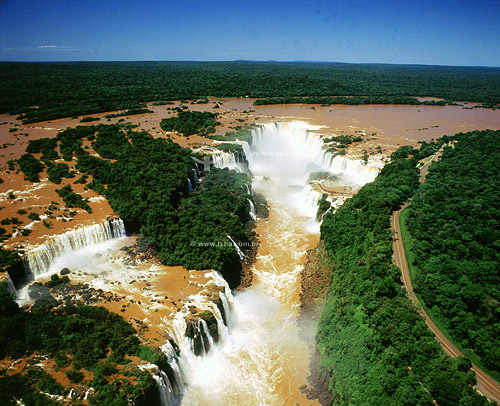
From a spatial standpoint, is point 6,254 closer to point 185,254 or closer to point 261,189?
point 185,254

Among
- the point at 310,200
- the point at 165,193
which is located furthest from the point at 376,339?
the point at 165,193

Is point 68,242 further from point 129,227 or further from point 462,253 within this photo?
point 462,253

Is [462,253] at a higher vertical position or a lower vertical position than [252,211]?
higher

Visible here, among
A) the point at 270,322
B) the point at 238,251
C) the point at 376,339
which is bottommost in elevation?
the point at 270,322

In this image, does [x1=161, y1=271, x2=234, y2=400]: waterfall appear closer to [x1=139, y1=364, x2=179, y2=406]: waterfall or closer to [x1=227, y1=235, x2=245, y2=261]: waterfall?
[x1=139, y1=364, x2=179, y2=406]: waterfall

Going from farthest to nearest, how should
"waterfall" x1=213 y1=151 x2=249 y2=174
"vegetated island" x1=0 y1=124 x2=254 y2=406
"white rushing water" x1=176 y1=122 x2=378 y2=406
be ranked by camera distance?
"waterfall" x1=213 y1=151 x2=249 y2=174
"white rushing water" x1=176 y1=122 x2=378 y2=406
"vegetated island" x1=0 y1=124 x2=254 y2=406

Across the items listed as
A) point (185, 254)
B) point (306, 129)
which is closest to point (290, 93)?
point (306, 129)

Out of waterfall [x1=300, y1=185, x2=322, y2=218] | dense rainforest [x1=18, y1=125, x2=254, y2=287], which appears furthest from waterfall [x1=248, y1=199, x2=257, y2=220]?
waterfall [x1=300, y1=185, x2=322, y2=218]

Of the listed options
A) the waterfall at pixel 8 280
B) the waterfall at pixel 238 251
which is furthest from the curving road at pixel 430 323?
the waterfall at pixel 8 280
